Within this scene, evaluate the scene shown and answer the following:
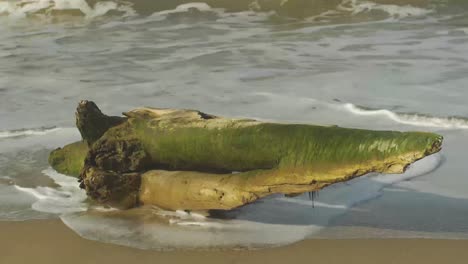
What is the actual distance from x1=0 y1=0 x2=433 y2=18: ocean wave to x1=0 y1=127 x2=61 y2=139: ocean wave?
10.8 metres

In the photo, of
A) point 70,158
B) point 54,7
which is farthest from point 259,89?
point 54,7

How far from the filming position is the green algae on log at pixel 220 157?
114 inches

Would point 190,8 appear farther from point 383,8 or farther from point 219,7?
point 383,8

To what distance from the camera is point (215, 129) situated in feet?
11.0

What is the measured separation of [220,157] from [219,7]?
47.7 ft

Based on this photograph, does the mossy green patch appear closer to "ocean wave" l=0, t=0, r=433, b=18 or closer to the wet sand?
the wet sand

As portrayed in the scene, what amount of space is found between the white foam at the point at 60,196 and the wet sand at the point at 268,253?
0.51 m

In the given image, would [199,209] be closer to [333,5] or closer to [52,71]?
[52,71]

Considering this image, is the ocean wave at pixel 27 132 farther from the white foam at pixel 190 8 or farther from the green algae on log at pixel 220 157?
the white foam at pixel 190 8

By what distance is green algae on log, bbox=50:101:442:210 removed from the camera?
289 centimetres

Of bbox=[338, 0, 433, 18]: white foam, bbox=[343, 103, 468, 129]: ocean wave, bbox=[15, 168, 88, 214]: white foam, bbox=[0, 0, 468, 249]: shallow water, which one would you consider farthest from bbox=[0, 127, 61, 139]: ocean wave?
bbox=[338, 0, 433, 18]: white foam

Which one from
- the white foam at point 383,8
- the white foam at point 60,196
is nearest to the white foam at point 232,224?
the white foam at point 60,196

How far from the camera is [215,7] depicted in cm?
1748

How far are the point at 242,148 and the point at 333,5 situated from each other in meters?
14.3
